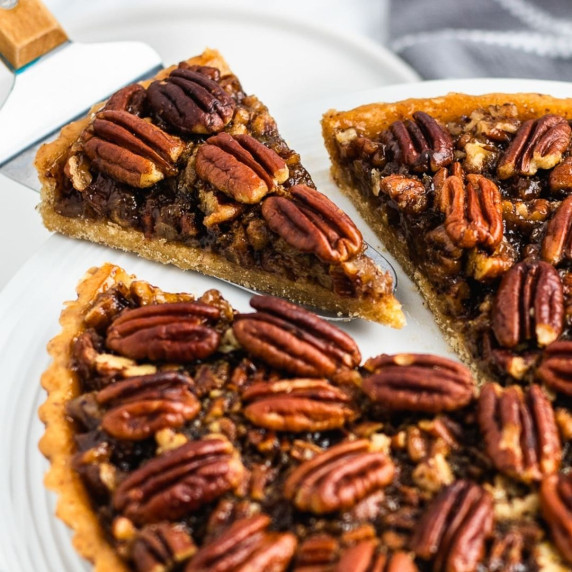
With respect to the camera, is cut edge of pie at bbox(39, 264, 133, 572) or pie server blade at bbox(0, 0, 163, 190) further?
pie server blade at bbox(0, 0, 163, 190)

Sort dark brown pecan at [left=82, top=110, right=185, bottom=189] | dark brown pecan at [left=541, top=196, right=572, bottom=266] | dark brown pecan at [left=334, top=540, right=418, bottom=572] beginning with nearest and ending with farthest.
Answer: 1. dark brown pecan at [left=334, top=540, right=418, bottom=572]
2. dark brown pecan at [left=541, top=196, right=572, bottom=266]
3. dark brown pecan at [left=82, top=110, right=185, bottom=189]

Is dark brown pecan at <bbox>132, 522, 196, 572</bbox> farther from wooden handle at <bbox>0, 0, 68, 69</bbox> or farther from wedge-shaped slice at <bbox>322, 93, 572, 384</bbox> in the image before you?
wooden handle at <bbox>0, 0, 68, 69</bbox>

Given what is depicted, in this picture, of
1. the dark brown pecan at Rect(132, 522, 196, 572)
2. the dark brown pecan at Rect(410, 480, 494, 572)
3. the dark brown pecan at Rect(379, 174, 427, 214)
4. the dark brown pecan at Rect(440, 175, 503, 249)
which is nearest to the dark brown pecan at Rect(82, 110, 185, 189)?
the dark brown pecan at Rect(379, 174, 427, 214)

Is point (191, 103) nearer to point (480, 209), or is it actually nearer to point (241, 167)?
point (241, 167)

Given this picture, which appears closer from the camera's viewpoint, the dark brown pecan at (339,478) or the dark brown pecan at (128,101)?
the dark brown pecan at (339,478)

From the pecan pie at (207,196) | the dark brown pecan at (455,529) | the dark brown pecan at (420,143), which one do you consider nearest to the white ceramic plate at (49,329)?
the pecan pie at (207,196)

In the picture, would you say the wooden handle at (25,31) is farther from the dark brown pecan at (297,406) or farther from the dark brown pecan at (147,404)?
the dark brown pecan at (297,406)

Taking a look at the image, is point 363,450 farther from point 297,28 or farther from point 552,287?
point 297,28

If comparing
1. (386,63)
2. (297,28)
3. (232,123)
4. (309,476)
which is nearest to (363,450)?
(309,476)
